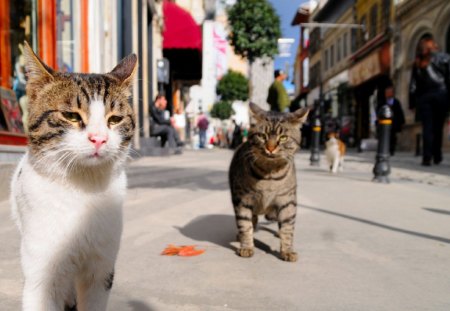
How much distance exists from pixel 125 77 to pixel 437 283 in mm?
1998

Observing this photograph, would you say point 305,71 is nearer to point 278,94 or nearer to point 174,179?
point 278,94

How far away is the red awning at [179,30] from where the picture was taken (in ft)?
48.6

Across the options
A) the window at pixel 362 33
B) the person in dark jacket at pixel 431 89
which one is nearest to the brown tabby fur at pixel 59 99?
the person in dark jacket at pixel 431 89

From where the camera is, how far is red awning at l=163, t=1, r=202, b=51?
48.6ft

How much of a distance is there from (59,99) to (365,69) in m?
24.3

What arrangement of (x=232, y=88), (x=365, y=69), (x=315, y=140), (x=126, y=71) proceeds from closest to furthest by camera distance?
1. (x=126, y=71)
2. (x=315, y=140)
3. (x=365, y=69)
4. (x=232, y=88)

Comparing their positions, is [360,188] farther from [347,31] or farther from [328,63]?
[328,63]

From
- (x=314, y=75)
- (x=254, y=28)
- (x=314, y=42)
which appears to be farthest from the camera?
(x=314, y=42)

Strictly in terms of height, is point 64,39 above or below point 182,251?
above

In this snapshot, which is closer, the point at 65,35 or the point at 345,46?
the point at 65,35

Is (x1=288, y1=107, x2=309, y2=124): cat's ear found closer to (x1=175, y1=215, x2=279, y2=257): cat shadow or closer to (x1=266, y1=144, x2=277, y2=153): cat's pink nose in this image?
(x1=266, y1=144, x2=277, y2=153): cat's pink nose

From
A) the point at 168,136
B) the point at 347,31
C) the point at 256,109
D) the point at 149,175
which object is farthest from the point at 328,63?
the point at 256,109

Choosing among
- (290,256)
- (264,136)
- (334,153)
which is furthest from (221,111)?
(290,256)

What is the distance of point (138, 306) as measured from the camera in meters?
2.01
